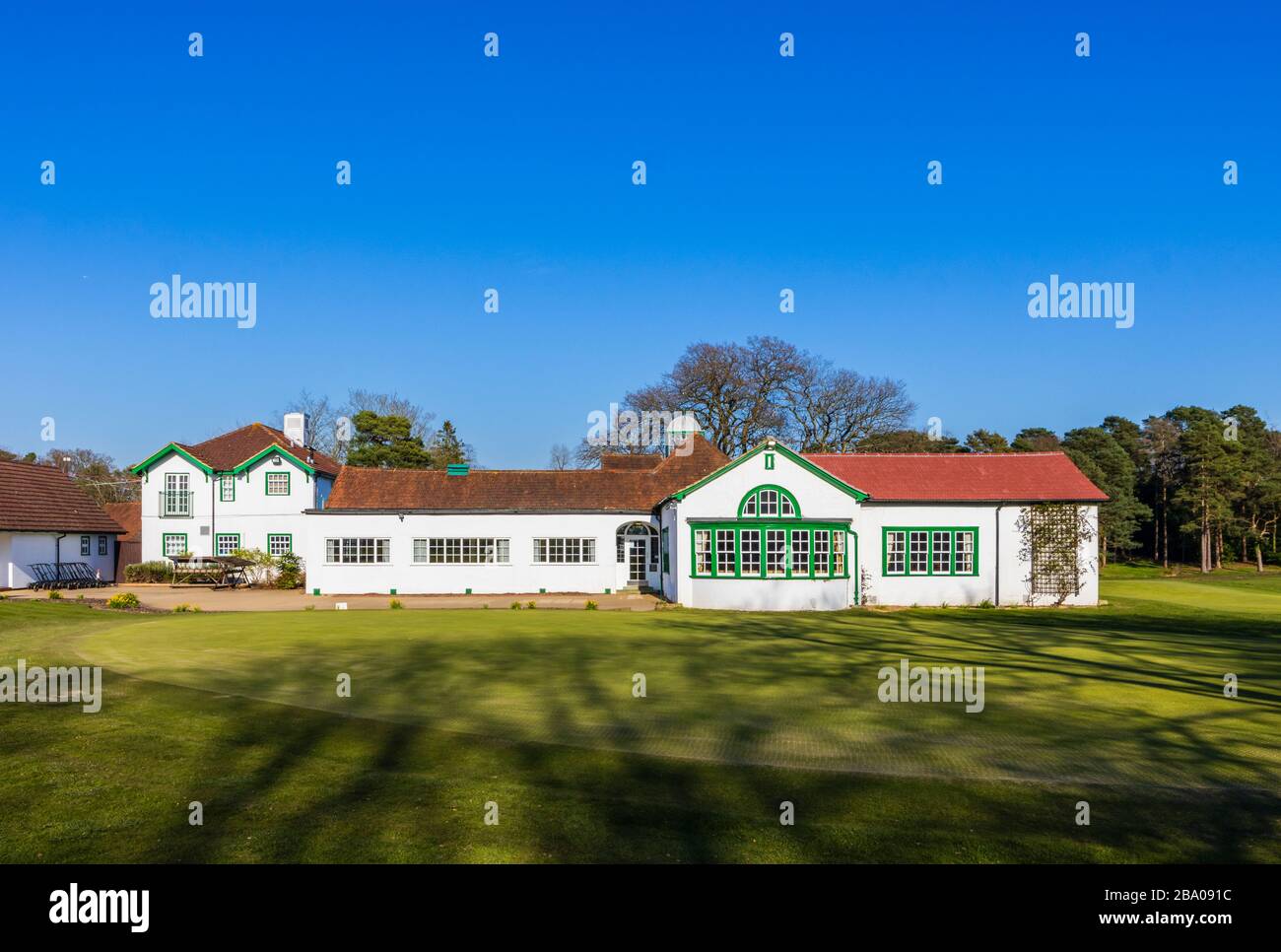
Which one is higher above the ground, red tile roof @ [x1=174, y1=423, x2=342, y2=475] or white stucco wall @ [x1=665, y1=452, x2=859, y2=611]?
red tile roof @ [x1=174, y1=423, x2=342, y2=475]

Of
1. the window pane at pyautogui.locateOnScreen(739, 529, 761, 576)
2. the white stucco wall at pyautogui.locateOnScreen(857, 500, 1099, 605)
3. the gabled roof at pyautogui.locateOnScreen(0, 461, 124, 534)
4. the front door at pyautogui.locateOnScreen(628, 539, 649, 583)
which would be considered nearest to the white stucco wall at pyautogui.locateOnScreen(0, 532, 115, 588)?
the gabled roof at pyautogui.locateOnScreen(0, 461, 124, 534)

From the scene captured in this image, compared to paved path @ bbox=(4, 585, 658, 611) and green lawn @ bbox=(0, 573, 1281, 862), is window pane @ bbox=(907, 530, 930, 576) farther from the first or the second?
green lawn @ bbox=(0, 573, 1281, 862)

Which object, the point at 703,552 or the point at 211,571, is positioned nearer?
the point at 703,552

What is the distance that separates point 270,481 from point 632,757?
34064 mm

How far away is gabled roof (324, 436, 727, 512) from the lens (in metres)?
30.9

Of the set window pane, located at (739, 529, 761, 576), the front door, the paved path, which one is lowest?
the paved path

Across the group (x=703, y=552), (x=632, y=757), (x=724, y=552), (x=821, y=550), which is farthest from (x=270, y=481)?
(x=632, y=757)

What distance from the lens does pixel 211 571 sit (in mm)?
35062

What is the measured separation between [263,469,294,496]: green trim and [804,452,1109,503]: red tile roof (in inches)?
912

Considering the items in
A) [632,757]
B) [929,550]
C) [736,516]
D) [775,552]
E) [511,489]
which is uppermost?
[511,489]

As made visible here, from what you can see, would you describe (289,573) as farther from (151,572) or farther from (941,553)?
(941,553)

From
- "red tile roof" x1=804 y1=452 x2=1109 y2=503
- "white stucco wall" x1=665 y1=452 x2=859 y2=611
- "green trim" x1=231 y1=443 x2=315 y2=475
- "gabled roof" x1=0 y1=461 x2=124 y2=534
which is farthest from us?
"green trim" x1=231 y1=443 x2=315 y2=475
